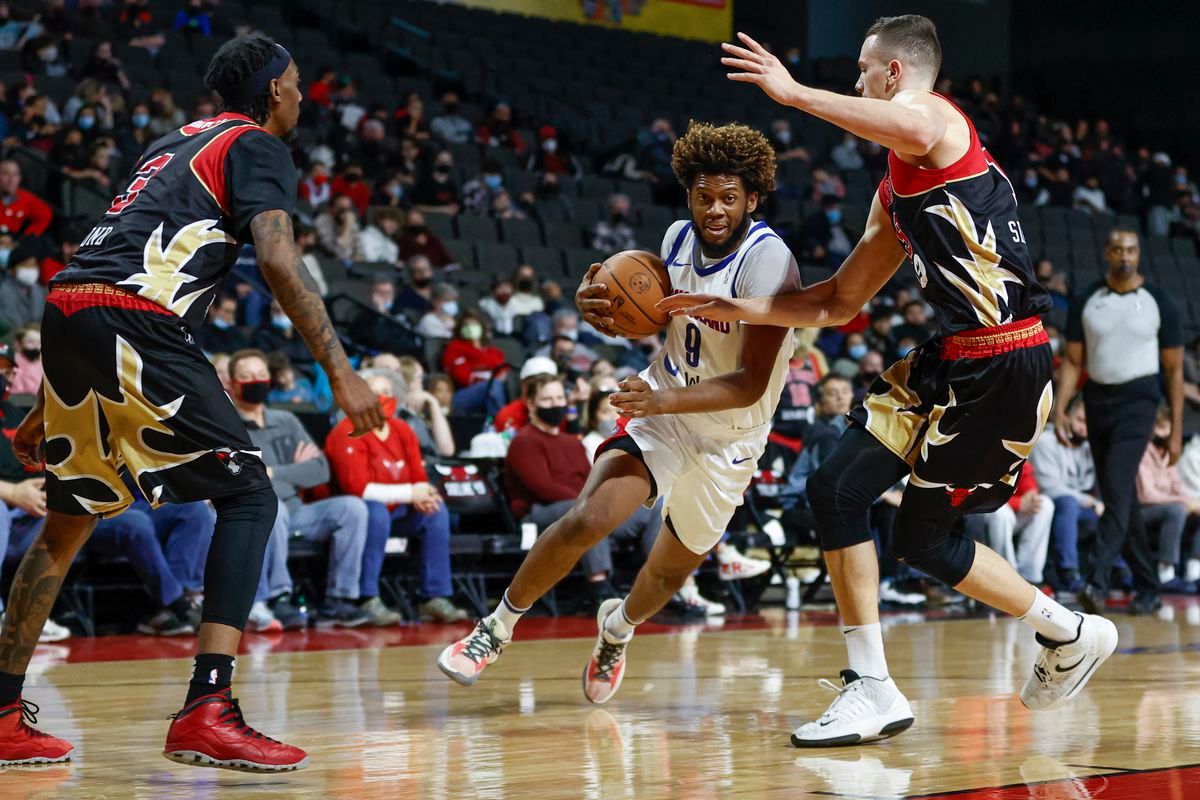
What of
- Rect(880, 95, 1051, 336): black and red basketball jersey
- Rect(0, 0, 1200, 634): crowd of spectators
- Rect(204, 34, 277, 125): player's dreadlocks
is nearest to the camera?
Rect(204, 34, 277, 125): player's dreadlocks

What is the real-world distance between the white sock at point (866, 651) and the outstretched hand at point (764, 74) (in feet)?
4.71

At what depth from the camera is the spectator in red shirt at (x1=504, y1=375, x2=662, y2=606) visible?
795 centimetres

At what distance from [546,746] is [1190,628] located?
15.2 ft

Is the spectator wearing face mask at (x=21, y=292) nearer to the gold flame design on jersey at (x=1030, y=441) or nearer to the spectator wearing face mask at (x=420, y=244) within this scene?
the spectator wearing face mask at (x=420, y=244)

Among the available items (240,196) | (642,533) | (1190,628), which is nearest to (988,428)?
(240,196)

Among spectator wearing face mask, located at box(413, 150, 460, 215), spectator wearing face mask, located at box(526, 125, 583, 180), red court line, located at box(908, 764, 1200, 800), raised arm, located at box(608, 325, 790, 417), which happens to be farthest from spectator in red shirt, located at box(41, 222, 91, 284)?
red court line, located at box(908, 764, 1200, 800)

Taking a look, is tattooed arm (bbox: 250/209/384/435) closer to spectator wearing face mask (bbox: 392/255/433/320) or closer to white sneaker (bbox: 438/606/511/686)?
white sneaker (bbox: 438/606/511/686)

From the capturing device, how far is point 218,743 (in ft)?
10.3

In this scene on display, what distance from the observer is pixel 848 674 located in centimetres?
394

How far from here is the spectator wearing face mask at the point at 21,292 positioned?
871 centimetres

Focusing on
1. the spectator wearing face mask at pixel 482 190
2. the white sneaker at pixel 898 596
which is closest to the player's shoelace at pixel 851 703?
the white sneaker at pixel 898 596

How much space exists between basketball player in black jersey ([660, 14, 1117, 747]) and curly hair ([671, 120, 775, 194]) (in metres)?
0.38

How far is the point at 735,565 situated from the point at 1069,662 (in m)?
4.39

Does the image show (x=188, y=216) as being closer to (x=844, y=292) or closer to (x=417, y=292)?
(x=844, y=292)
